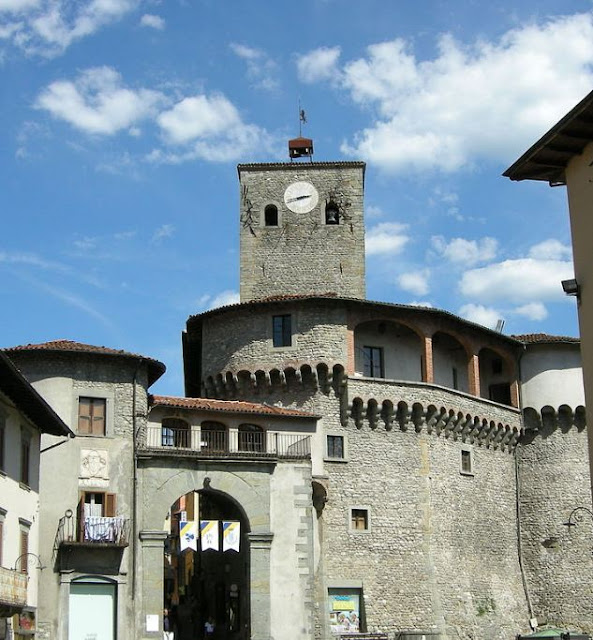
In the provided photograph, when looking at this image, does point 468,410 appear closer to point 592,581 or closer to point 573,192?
point 592,581

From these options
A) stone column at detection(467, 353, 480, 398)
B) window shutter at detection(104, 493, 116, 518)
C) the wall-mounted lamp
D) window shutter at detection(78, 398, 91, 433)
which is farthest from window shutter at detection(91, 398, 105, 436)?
the wall-mounted lamp

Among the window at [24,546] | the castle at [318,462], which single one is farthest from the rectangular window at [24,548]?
the castle at [318,462]

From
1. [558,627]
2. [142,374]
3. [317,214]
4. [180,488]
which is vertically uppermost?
[317,214]

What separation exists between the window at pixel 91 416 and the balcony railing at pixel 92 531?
3127 millimetres

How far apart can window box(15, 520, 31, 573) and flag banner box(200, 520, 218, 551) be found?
8323mm

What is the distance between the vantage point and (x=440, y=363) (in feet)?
178

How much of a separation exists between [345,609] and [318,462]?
6.04 m

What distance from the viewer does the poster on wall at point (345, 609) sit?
47031mm

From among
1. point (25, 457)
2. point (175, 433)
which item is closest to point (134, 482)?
point (175, 433)

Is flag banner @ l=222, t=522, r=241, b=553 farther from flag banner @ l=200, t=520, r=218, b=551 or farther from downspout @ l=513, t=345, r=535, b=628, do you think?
downspout @ l=513, t=345, r=535, b=628

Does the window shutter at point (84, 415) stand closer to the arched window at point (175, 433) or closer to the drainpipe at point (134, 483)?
the drainpipe at point (134, 483)

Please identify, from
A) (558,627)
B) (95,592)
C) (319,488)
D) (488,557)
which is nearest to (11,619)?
(95,592)

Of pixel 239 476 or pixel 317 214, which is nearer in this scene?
pixel 239 476

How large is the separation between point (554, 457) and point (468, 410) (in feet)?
18.4
